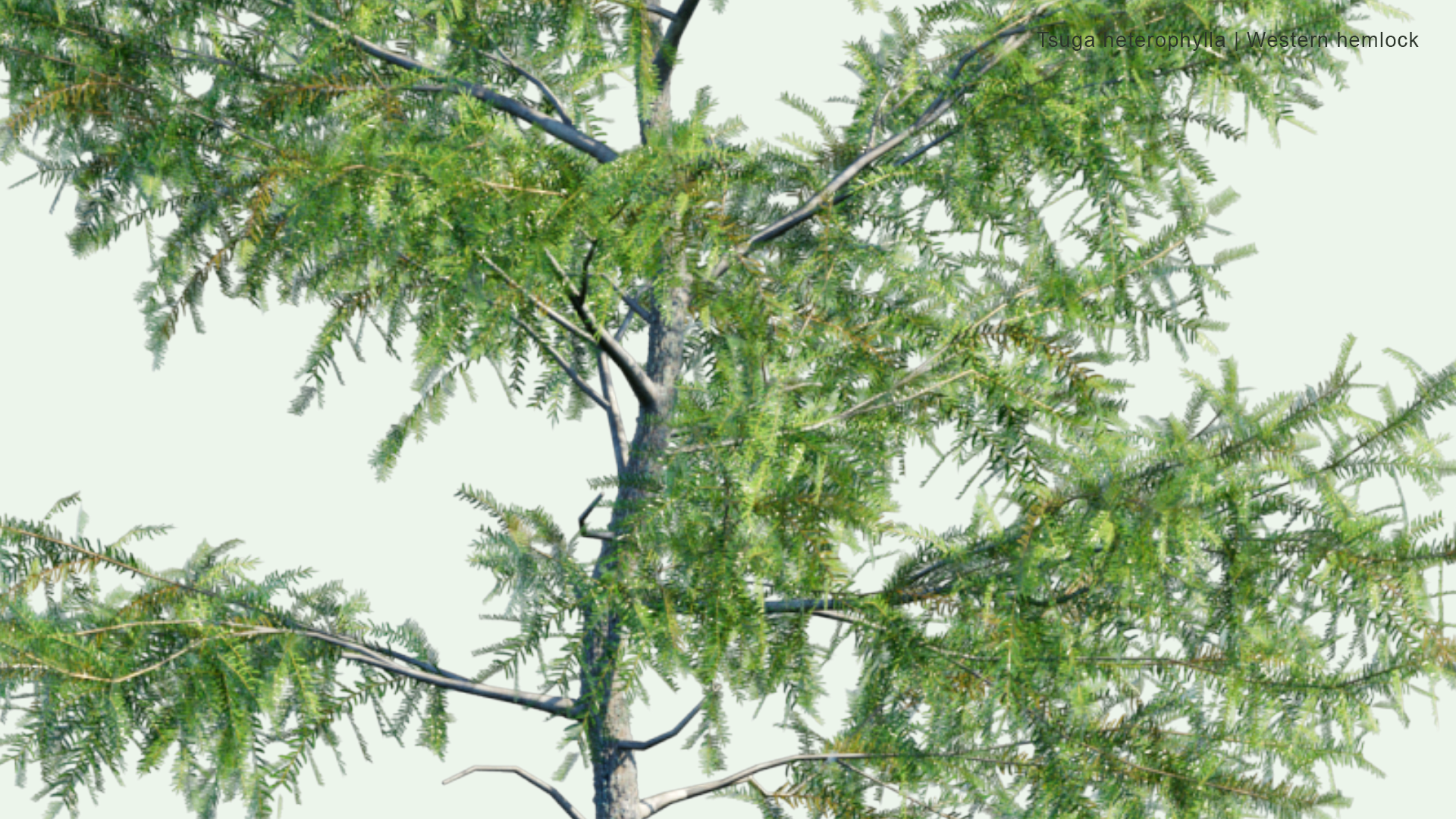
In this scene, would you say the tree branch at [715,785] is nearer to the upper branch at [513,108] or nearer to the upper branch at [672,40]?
the upper branch at [513,108]

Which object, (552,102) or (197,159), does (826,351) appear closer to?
(552,102)

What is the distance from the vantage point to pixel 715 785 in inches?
138

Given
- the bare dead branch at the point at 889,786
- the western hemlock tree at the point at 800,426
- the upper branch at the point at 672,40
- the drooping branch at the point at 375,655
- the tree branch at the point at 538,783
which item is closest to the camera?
the western hemlock tree at the point at 800,426

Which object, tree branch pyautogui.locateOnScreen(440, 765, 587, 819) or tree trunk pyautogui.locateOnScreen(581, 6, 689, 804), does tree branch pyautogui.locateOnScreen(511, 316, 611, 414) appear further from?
tree branch pyautogui.locateOnScreen(440, 765, 587, 819)

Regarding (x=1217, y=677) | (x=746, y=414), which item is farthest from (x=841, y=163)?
(x=1217, y=677)

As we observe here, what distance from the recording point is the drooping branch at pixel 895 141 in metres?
3.09

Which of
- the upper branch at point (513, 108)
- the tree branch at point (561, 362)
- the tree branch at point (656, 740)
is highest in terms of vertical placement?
the upper branch at point (513, 108)

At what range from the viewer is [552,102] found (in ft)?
12.6

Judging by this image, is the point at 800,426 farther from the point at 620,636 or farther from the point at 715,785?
the point at 715,785

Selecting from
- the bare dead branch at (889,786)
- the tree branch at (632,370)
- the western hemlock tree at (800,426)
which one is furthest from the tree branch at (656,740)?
the tree branch at (632,370)

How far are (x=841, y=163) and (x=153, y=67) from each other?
1943 mm

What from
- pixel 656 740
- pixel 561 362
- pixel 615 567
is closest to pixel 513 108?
pixel 561 362

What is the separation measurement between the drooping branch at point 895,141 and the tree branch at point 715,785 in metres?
1.32

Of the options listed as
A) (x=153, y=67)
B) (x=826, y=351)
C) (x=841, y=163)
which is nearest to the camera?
(x=826, y=351)
